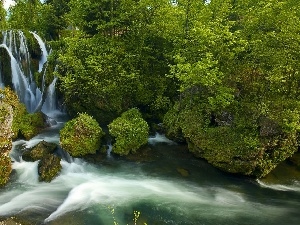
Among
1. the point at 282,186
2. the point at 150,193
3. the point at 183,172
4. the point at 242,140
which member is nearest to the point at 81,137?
the point at 150,193

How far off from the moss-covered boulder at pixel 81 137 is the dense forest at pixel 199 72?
4.28 feet

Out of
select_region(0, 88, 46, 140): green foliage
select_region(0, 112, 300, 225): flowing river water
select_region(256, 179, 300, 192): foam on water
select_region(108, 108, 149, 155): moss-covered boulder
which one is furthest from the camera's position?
select_region(0, 88, 46, 140): green foliage

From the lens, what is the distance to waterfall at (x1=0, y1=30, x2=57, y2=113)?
27078 mm

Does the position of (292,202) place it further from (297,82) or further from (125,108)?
(125,108)

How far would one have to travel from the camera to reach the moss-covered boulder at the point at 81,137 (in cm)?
2009

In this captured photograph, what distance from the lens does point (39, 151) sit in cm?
1953

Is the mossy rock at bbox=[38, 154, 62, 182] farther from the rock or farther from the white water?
the rock

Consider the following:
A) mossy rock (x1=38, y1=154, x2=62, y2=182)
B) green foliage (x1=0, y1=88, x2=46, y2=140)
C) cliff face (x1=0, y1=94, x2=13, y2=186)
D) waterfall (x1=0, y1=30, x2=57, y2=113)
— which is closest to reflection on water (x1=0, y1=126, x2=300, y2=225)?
mossy rock (x1=38, y1=154, x2=62, y2=182)

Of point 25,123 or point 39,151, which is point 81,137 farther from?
point 25,123

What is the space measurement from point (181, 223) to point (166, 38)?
559 inches

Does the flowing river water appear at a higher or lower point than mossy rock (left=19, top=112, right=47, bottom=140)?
lower

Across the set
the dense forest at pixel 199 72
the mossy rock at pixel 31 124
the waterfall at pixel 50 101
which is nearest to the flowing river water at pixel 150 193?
the mossy rock at pixel 31 124

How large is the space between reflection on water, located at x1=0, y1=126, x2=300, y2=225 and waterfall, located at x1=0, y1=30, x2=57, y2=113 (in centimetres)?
775

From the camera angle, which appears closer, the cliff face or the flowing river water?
the flowing river water
